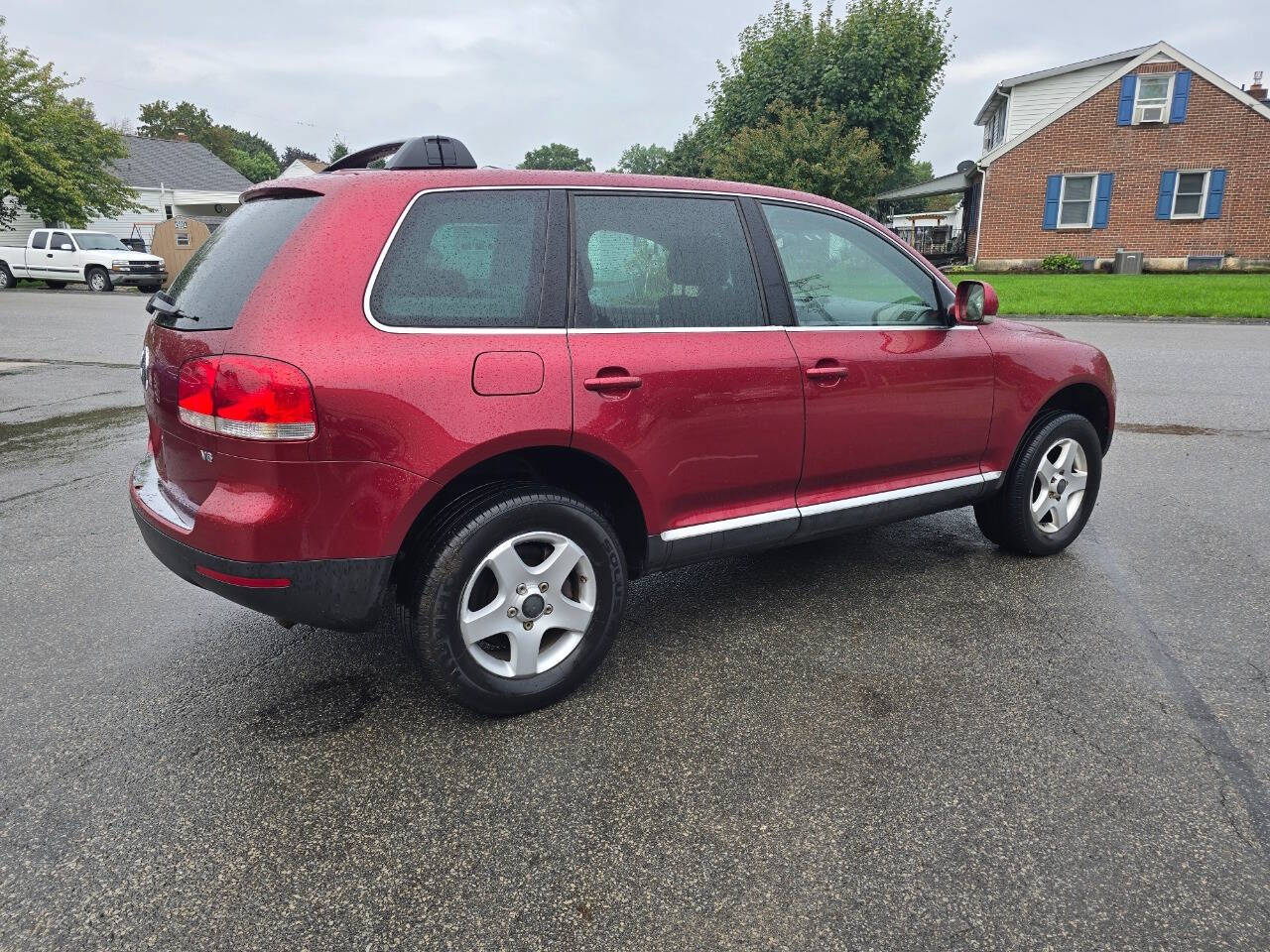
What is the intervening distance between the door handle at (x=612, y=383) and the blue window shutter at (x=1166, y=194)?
1148 inches

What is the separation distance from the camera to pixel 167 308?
3010mm

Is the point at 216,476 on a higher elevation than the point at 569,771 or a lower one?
higher

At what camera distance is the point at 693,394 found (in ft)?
10.2

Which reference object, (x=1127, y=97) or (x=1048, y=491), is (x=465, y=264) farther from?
(x=1127, y=97)

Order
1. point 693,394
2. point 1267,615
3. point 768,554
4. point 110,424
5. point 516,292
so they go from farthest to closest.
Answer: point 110,424 < point 768,554 < point 1267,615 < point 693,394 < point 516,292

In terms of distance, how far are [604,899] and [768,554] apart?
8.67ft

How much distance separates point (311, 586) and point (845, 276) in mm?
2475

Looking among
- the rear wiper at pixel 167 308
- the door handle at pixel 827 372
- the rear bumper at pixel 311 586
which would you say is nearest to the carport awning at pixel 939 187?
the door handle at pixel 827 372

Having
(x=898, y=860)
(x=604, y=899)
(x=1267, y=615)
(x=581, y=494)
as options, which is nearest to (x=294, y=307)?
(x=581, y=494)

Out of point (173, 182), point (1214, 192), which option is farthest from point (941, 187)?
point (173, 182)

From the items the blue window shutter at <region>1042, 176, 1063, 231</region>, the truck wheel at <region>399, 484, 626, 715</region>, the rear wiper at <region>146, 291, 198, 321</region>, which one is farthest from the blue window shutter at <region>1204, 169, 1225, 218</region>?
the rear wiper at <region>146, 291, 198, 321</region>

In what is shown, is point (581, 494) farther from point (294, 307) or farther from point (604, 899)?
point (604, 899)

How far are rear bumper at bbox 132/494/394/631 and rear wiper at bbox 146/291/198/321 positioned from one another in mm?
722

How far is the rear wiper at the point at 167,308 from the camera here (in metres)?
2.83
